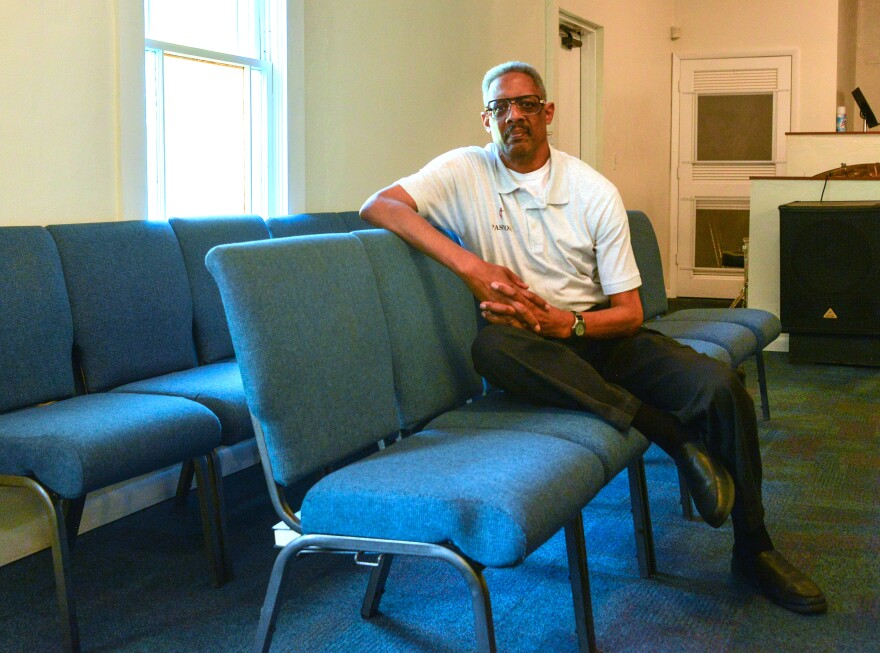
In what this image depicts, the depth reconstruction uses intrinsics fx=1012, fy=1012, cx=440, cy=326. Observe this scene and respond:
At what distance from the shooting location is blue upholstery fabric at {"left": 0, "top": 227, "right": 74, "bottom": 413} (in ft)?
8.36

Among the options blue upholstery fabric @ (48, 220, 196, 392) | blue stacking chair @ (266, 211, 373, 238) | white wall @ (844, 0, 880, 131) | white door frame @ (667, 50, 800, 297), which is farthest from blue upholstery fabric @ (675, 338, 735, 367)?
white wall @ (844, 0, 880, 131)

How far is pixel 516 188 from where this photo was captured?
261cm

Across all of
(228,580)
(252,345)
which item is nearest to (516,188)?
(252,345)

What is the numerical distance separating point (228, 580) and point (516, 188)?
1.24 m

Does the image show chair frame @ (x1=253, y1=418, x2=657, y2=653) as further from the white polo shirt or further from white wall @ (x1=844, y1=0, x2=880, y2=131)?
white wall @ (x1=844, y1=0, x2=880, y2=131)

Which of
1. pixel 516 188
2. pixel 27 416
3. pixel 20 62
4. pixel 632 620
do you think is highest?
pixel 20 62

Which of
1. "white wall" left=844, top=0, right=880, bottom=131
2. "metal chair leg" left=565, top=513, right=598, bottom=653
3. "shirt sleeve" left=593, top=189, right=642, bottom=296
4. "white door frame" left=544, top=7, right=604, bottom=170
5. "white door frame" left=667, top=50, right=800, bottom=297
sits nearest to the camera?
"metal chair leg" left=565, top=513, right=598, bottom=653

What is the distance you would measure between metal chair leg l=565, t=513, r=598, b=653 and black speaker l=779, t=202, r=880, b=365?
3981 mm

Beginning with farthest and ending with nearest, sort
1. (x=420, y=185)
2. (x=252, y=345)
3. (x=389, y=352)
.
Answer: (x=420, y=185) → (x=389, y=352) → (x=252, y=345)

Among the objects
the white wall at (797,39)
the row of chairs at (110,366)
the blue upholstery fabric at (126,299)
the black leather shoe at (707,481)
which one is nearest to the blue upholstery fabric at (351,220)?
the row of chairs at (110,366)

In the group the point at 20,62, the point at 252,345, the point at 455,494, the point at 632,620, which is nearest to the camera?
the point at 455,494

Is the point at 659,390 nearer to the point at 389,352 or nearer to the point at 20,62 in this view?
the point at 389,352

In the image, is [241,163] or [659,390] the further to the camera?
[241,163]

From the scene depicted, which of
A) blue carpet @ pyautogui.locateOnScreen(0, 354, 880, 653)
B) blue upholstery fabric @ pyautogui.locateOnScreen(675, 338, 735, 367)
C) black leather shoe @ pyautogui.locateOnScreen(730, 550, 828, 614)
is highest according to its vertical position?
blue upholstery fabric @ pyautogui.locateOnScreen(675, 338, 735, 367)
